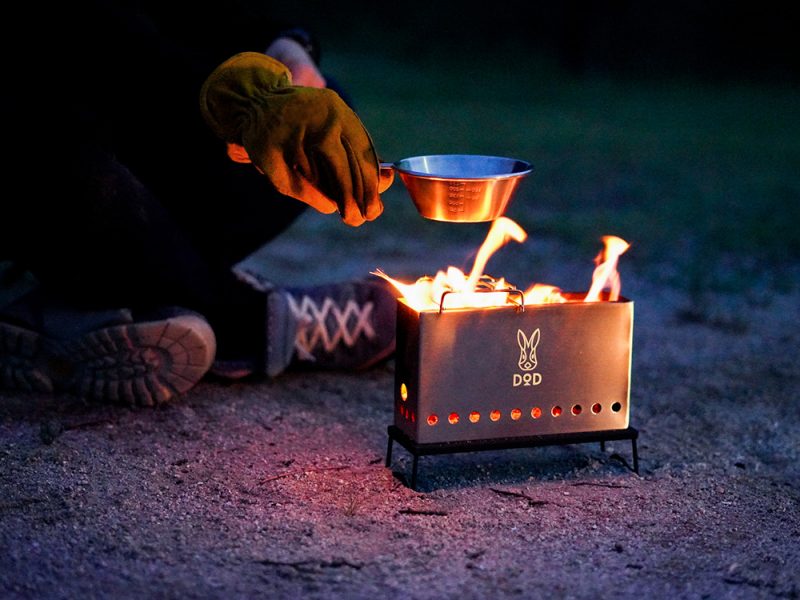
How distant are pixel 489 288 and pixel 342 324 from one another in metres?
0.71

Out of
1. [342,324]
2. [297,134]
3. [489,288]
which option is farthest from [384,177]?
[342,324]

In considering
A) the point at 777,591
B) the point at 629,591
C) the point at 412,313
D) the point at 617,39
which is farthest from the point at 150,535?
the point at 617,39

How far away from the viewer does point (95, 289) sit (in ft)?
8.74

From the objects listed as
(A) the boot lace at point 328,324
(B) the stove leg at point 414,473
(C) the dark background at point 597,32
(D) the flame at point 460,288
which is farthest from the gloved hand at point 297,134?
(C) the dark background at point 597,32

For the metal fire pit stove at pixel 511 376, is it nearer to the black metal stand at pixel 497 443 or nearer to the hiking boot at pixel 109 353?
the black metal stand at pixel 497 443

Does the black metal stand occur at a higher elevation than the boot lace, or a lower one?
lower

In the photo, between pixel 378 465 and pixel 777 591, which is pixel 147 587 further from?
pixel 777 591

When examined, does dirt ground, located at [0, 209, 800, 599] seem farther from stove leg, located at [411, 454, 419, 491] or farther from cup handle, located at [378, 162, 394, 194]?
cup handle, located at [378, 162, 394, 194]

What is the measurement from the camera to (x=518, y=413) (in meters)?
2.21

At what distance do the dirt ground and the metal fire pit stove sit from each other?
0.11 metres

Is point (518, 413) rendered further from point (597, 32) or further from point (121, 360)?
point (597, 32)

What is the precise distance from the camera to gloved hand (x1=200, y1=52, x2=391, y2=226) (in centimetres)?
209

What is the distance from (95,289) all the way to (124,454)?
1.63ft

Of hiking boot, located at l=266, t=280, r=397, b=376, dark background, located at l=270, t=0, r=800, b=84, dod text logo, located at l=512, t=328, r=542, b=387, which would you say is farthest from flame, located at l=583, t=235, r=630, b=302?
dark background, located at l=270, t=0, r=800, b=84
